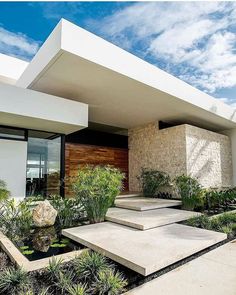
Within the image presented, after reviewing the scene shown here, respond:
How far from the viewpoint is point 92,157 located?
1048cm

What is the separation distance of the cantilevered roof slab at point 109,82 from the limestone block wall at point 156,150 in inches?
34.7

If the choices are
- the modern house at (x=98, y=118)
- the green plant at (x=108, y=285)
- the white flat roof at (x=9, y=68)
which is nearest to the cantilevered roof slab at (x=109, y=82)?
the modern house at (x=98, y=118)

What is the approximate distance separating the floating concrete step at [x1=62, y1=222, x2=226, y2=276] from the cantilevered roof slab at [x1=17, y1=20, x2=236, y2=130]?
12.3 feet

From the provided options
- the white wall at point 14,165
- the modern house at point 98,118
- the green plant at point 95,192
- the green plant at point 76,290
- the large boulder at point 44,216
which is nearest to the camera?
the green plant at point 76,290

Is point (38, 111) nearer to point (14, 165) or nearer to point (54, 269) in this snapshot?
point (14, 165)

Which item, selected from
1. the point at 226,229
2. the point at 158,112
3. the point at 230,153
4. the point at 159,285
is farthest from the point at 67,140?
the point at 230,153

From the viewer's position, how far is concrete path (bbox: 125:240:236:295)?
236cm

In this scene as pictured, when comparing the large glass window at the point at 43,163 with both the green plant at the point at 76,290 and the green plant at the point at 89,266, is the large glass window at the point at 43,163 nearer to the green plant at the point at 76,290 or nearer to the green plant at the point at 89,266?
the green plant at the point at 89,266

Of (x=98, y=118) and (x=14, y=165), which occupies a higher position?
(x=98, y=118)

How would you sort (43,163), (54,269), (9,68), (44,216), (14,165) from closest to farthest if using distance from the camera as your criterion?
1. (54,269)
2. (44,216)
3. (14,165)
4. (43,163)
5. (9,68)

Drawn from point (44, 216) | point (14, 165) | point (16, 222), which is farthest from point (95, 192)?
point (14, 165)

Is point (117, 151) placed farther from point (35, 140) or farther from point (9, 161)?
point (9, 161)

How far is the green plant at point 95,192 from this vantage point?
16.9 feet

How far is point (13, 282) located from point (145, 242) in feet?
6.68
